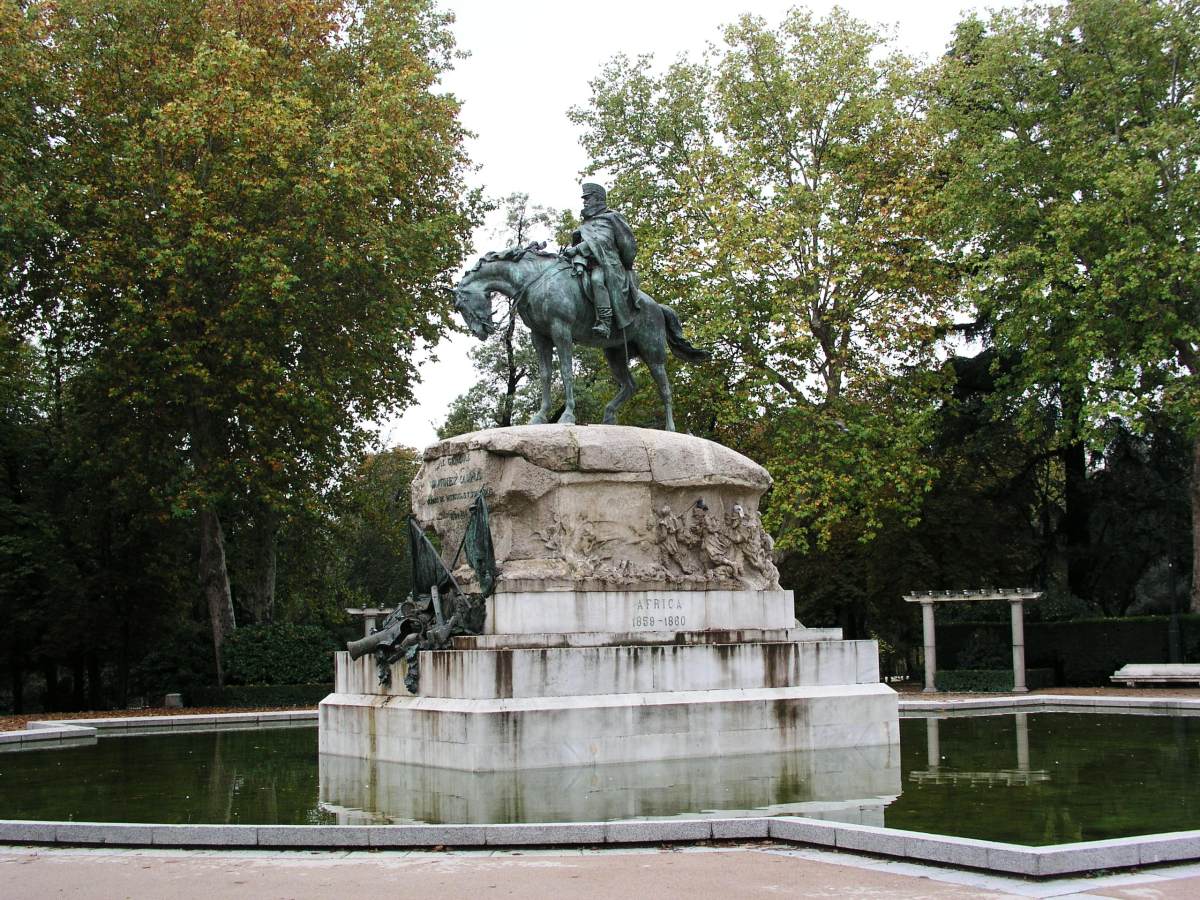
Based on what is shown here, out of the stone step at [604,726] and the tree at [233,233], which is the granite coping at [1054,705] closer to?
the stone step at [604,726]

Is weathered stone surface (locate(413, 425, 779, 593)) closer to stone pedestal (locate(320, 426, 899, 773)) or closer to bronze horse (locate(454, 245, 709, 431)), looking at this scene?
stone pedestal (locate(320, 426, 899, 773))

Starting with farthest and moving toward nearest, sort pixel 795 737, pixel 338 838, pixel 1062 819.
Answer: pixel 795 737 → pixel 1062 819 → pixel 338 838

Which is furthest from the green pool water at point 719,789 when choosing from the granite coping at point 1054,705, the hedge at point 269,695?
the hedge at point 269,695

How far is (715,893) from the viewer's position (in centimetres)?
709

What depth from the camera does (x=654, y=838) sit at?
8.62 meters

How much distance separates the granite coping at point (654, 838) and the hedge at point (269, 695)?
2034 centimetres

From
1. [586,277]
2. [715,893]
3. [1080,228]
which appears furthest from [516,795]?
[1080,228]

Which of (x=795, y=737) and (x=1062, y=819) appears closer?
(x=1062, y=819)

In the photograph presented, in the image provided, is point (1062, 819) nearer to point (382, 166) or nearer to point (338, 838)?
point (338, 838)

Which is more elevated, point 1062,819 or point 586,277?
point 586,277

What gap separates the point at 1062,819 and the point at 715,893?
355cm

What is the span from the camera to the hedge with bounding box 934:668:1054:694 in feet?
101

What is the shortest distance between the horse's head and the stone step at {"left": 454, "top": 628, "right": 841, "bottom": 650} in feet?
13.9

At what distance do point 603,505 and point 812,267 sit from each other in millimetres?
20379
